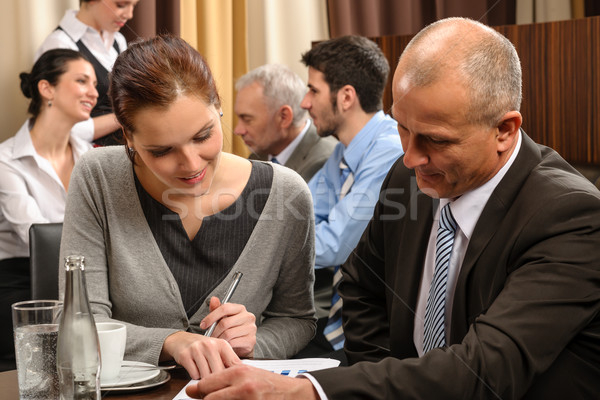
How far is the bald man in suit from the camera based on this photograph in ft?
3.22

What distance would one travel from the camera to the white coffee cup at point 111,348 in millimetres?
1070

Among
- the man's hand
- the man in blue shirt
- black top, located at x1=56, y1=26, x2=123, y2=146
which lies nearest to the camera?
the man's hand

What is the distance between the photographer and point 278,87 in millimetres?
3199

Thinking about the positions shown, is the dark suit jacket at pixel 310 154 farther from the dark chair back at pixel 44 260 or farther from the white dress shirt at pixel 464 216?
the white dress shirt at pixel 464 216

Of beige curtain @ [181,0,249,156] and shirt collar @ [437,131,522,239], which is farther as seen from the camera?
beige curtain @ [181,0,249,156]

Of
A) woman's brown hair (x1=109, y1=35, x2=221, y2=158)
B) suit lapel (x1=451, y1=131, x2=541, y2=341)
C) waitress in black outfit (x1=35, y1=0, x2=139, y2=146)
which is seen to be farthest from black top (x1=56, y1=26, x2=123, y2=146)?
suit lapel (x1=451, y1=131, x2=541, y2=341)

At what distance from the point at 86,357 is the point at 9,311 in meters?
1.61

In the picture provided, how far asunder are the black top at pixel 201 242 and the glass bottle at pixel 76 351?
0.54m

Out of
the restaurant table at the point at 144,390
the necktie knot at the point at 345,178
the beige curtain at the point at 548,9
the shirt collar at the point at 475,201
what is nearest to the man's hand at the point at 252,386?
the restaurant table at the point at 144,390

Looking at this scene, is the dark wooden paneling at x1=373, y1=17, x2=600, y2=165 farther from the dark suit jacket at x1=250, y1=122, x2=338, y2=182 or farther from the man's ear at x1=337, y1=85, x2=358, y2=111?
the dark suit jacket at x1=250, y1=122, x2=338, y2=182

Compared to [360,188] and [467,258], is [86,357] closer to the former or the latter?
[467,258]

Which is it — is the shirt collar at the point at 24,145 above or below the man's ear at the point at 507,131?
below

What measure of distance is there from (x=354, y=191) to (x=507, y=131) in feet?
4.22

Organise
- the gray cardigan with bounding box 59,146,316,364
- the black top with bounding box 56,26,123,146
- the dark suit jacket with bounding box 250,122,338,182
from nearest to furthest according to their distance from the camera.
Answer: the gray cardigan with bounding box 59,146,316,364
the dark suit jacket with bounding box 250,122,338,182
the black top with bounding box 56,26,123,146
